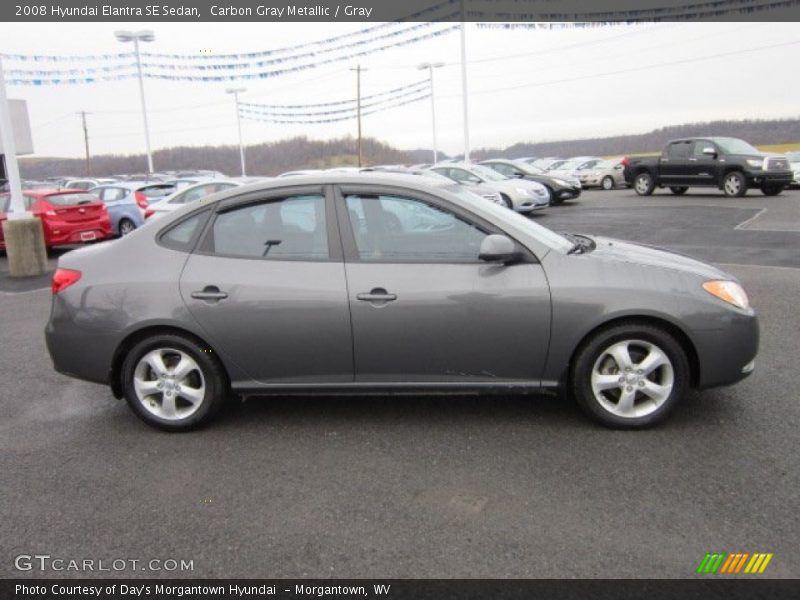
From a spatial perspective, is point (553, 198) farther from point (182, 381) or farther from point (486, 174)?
point (182, 381)

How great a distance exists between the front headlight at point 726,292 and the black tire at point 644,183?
19.1m

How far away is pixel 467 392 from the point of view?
13.0 feet

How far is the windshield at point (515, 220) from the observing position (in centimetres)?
406

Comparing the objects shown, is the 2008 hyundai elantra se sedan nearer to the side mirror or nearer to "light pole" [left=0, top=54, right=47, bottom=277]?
the side mirror

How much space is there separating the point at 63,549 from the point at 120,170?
356 ft

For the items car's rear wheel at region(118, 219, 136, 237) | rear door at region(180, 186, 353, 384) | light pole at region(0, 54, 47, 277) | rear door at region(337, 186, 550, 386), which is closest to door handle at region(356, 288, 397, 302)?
rear door at region(337, 186, 550, 386)

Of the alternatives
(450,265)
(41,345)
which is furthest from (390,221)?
(41,345)

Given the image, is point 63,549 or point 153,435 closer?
point 63,549

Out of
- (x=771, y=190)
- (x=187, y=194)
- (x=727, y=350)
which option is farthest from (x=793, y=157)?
(x=727, y=350)

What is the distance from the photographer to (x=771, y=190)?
63.6 feet

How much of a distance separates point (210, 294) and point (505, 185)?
45.4 ft
